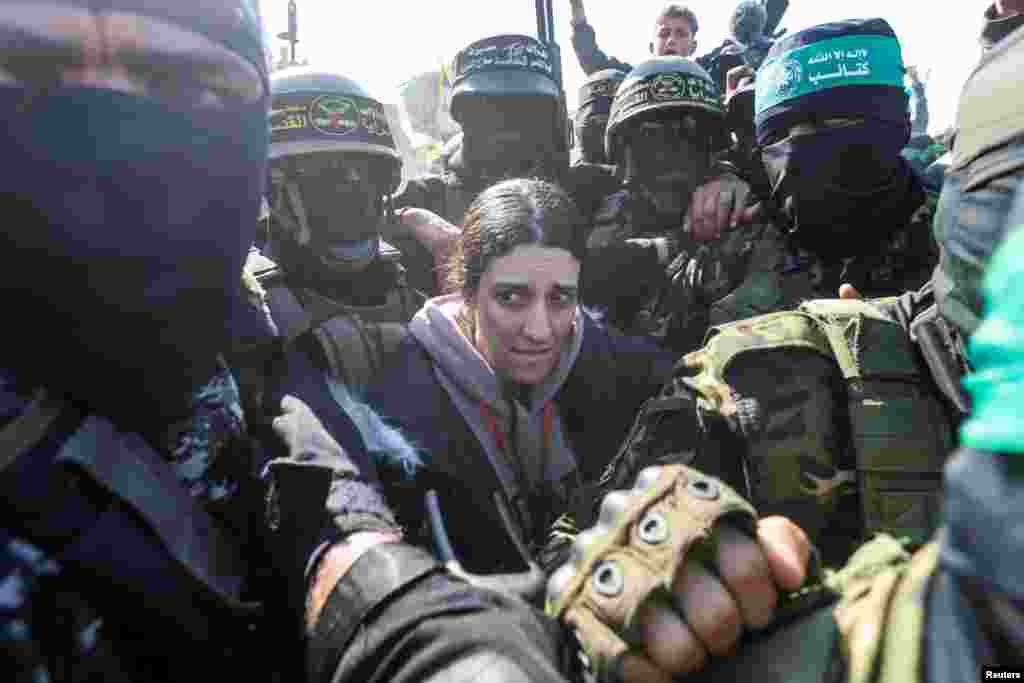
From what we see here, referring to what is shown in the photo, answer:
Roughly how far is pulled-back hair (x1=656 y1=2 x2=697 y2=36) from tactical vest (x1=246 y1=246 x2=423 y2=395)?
13.2 ft

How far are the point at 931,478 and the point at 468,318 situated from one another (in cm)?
160

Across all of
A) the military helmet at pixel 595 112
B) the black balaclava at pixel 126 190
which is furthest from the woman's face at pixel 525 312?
the military helmet at pixel 595 112

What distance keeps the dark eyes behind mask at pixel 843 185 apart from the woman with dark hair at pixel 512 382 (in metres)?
0.84

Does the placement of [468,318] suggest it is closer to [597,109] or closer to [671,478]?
[671,478]

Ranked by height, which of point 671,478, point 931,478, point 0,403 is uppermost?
point 0,403

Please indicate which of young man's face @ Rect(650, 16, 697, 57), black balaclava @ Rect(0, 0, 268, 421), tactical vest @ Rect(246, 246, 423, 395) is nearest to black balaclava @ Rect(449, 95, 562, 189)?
tactical vest @ Rect(246, 246, 423, 395)

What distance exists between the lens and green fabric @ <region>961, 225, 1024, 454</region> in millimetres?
559

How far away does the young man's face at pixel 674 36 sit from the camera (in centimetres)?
597

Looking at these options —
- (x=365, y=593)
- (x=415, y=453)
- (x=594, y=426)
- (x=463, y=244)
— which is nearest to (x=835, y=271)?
(x=594, y=426)

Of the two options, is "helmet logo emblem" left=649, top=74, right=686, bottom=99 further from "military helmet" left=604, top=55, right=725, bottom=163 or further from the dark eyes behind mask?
the dark eyes behind mask

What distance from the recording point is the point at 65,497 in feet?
3.00

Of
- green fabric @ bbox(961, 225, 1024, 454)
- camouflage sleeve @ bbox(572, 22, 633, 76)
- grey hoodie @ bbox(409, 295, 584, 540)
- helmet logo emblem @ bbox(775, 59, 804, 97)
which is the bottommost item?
grey hoodie @ bbox(409, 295, 584, 540)

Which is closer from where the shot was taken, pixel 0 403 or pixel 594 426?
pixel 0 403

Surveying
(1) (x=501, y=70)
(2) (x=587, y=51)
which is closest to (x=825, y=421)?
(1) (x=501, y=70)
